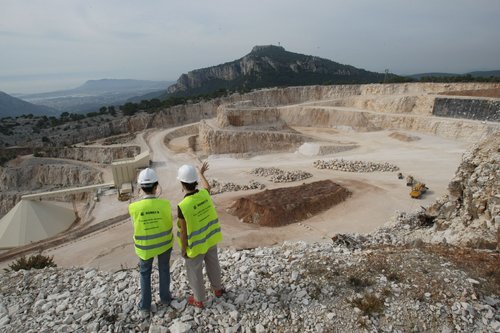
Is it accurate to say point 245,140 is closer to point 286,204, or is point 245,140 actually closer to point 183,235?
point 286,204

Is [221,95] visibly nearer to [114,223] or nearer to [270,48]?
[114,223]

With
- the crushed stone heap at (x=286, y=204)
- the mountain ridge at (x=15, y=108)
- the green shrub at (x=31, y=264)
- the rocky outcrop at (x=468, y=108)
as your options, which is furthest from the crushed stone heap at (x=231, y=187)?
the mountain ridge at (x=15, y=108)

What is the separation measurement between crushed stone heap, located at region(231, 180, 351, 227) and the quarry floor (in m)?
0.45

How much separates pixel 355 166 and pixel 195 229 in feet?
68.4

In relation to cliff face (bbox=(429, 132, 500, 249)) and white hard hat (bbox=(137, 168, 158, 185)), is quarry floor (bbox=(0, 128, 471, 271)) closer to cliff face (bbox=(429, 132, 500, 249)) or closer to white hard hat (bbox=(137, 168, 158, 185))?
white hard hat (bbox=(137, 168, 158, 185))

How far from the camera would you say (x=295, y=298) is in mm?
4715

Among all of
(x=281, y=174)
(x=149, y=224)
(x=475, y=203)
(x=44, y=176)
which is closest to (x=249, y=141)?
(x=281, y=174)

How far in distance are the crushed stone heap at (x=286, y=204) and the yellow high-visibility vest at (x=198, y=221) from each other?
10.7 metres

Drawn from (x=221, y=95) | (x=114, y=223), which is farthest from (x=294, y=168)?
(x=221, y=95)

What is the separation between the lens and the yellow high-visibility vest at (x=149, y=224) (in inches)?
165

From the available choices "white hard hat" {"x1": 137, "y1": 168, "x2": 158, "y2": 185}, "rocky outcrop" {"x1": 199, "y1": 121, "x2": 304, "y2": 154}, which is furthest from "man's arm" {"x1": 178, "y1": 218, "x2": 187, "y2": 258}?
"rocky outcrop" {"x1": 199, "y1": 121, "x2": 304, "y2": 154}

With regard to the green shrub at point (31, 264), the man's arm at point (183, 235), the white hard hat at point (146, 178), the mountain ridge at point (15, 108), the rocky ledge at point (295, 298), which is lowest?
the mountain ridge at point (15, 108)

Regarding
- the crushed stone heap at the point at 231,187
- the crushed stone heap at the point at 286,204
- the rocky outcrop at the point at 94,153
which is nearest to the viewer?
the crushed stone heap at the point at 286,204

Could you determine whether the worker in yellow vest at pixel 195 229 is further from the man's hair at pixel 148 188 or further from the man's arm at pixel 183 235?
the man's hair at pixel 148 188
